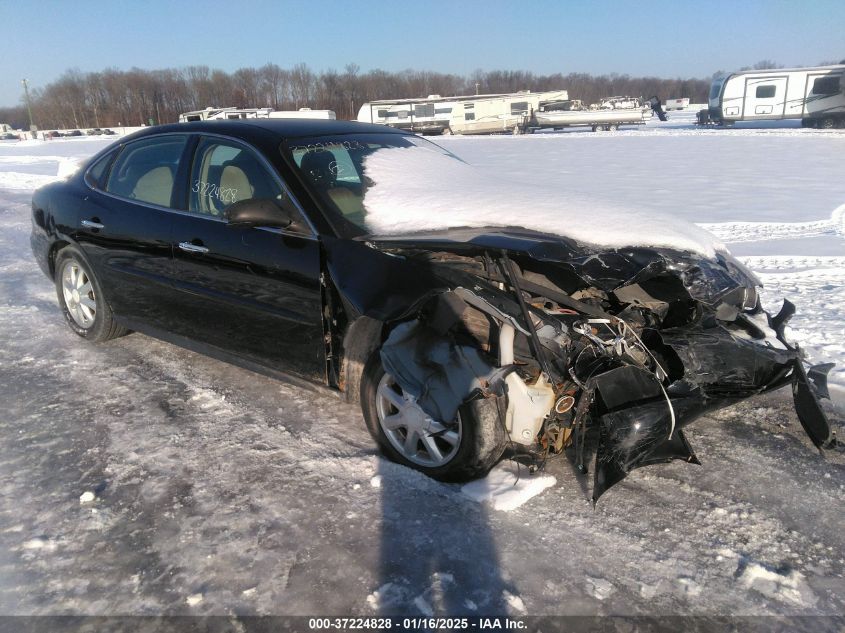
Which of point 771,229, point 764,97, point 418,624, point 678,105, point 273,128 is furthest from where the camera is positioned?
point 678,105

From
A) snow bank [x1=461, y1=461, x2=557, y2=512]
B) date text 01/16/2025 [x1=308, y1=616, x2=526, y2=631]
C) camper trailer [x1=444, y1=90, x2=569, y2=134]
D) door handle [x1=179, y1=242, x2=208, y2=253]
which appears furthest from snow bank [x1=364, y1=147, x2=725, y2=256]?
camper trailer [x1=444, y1=90, x2=569, y2=134]

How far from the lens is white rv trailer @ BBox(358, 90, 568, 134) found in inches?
1681

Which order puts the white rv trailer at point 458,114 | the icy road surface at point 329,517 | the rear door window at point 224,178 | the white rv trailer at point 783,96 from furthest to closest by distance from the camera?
the white rv trailer at point 458,114 < the white rv trailer at point 783,96 < the rear door window at point 224,178 < the icy road surface at point 329,517

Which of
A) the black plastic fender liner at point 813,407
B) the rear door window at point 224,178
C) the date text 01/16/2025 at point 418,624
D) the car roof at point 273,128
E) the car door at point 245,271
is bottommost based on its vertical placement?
the date text 01/16/2025 at point 418,624

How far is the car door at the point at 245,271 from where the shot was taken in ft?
10.6

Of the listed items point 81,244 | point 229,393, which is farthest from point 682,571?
point 81,244

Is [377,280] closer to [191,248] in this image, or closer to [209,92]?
[191,248]

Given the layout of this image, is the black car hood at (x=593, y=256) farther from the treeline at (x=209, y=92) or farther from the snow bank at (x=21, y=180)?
the treeline at (x=209, y=92)

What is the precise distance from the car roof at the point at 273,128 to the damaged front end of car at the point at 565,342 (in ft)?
3.96

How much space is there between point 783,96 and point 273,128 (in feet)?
115

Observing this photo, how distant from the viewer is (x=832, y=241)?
24.8ft

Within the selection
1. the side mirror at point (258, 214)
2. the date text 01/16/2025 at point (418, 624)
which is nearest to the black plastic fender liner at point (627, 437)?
the date text 01/16/2025 at point (418, 624)

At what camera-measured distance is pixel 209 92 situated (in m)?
89.8

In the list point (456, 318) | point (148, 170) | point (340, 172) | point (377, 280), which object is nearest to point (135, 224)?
point (148, 170)
